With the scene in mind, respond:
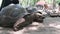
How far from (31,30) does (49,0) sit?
12.6m


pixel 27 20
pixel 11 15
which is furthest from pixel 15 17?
pixel 27 20

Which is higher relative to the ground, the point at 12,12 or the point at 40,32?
the point at 12,12

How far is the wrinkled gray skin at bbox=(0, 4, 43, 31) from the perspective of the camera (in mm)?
3949

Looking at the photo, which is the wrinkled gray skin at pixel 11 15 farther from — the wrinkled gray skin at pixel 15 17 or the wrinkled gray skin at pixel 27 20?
the wrinkled gray skin at pixel 27 20

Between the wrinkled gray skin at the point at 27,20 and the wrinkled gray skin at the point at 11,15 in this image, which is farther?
the wrinkled gray skin at the point at 11,15

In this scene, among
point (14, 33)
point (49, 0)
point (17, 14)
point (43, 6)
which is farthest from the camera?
point (49, 0)

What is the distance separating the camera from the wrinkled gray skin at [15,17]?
155 inches

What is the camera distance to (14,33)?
12.2 ft

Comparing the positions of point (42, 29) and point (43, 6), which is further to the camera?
point (43, 6)

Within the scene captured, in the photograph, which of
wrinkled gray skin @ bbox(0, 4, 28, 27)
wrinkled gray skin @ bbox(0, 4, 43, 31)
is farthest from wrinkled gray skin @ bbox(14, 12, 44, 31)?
wrinkled gray skin @ bbox(0, 4, 28, 27)

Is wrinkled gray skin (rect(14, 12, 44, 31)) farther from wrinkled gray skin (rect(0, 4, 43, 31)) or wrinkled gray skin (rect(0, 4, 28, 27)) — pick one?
wrinkled gray skin (rect(0, 4, 28, 27))

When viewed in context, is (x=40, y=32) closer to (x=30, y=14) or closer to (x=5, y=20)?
(x=30, y=14)

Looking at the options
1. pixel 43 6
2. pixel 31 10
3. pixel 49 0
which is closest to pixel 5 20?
pixel 31 10

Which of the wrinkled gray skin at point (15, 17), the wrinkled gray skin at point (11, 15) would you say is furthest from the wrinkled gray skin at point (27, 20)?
the wrinkled gray skin at point (11, 15)
